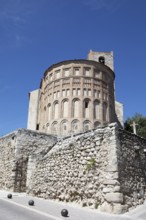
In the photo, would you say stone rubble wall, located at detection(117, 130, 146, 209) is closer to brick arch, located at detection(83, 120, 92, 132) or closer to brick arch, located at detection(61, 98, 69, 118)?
brick arch, located at detection(83, 120, 92, 132)

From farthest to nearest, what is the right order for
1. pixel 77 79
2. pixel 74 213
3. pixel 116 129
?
pixel 77 79, pixel 116 129, pixel 74 213

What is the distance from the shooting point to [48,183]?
38.8ft

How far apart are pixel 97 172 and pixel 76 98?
86.2 feet

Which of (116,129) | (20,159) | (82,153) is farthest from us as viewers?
(20,159)

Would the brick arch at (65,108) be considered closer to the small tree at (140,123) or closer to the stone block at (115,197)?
the small tree at (140,123)

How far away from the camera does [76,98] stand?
35281 millimetres

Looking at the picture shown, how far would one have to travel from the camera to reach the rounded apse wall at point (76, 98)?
34.0 meters

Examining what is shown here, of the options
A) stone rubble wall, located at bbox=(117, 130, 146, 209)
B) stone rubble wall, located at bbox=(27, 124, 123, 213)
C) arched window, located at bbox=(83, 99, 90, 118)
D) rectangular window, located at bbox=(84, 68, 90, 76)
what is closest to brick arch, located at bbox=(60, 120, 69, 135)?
arched window, located at bbox=(83, 99, 90, 118)

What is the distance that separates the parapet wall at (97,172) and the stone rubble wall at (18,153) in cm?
197

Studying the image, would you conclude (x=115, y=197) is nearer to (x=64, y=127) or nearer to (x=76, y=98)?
(x=64, y=127)


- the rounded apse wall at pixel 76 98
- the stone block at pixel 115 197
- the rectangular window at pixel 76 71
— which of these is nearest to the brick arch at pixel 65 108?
the rounded apse wall at pixel 76 98

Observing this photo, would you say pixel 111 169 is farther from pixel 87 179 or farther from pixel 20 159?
pixel 20 159

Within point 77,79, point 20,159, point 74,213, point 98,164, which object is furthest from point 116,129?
point 77,79

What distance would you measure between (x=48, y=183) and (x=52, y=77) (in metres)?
27.5
